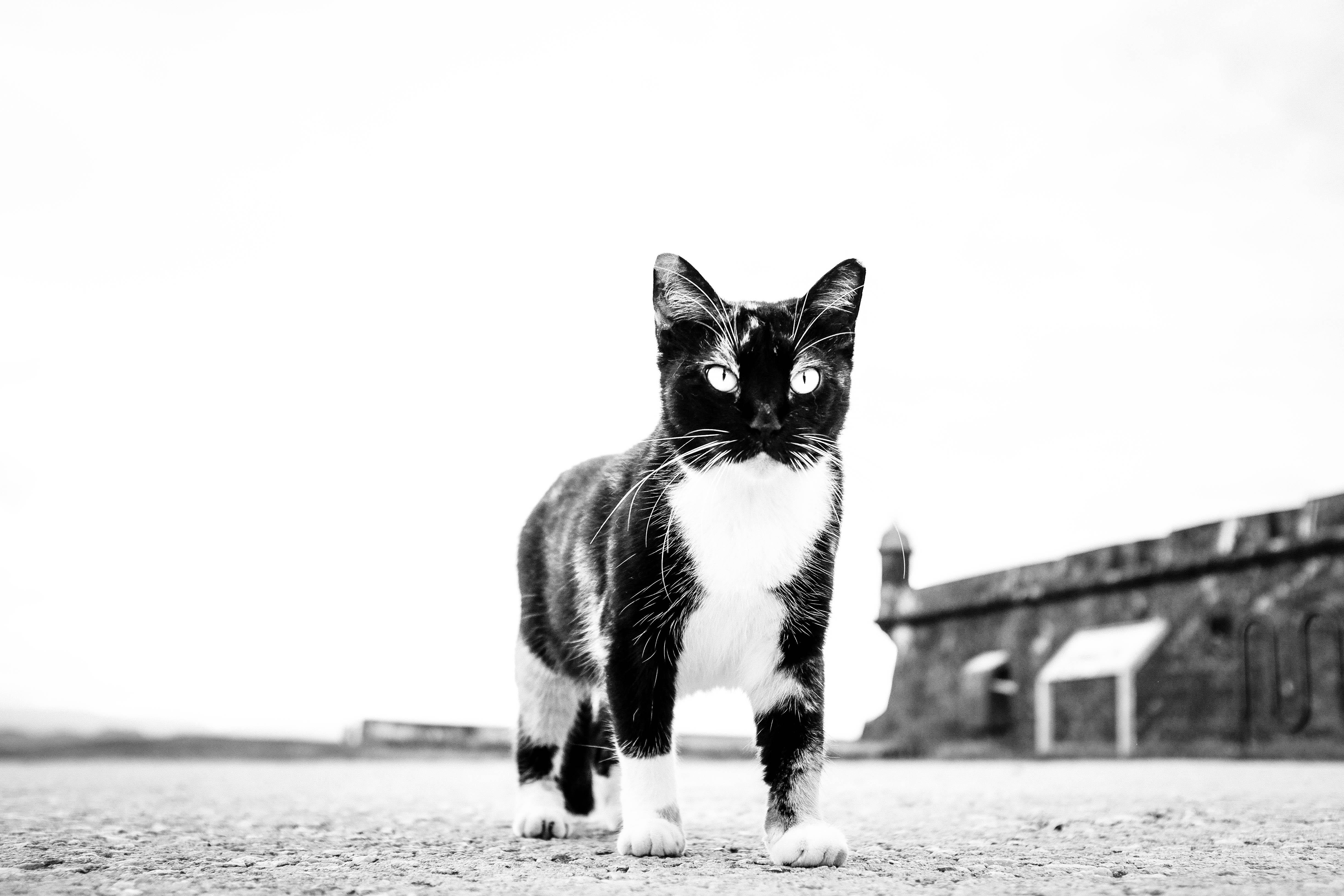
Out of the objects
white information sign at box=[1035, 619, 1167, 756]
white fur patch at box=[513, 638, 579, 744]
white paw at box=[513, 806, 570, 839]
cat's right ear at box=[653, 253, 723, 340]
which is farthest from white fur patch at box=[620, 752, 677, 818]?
white information sign at box=[1035, 619, 1167, 756]

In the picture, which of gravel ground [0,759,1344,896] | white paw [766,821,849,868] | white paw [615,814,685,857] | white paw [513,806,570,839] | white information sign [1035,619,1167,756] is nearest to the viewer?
gravel ground [0,759,1344,896]

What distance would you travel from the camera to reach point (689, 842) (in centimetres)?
339

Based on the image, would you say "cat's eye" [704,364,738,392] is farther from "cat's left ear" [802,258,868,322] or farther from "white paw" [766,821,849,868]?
"white paw" [766,821,849,868]

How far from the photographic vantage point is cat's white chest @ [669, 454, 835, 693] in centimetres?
304

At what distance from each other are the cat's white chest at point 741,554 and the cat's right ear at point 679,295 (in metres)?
0.41

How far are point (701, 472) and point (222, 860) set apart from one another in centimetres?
155

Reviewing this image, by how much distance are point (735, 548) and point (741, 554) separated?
0.02 meters

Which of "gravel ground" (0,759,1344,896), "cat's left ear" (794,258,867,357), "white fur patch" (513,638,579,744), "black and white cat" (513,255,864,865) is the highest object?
"cat's left ear" (794,258,867,357)

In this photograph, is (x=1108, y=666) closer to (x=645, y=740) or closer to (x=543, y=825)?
(x=543, y=825)

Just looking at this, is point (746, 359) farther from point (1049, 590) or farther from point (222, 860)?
point (1049, 590)

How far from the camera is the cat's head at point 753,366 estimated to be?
296 cm

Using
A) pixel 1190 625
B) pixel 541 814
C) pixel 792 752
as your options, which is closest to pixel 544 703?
pixel 541 814

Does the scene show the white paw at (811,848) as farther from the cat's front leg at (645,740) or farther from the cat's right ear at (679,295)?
the cat's right ear at (679,295)

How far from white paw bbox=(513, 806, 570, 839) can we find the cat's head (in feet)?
4.06
